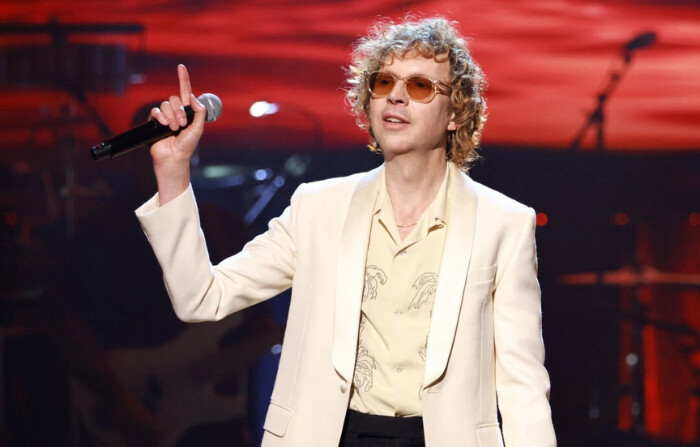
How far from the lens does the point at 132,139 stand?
1.77 metres

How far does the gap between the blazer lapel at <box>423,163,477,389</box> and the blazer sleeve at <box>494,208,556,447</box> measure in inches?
4.5

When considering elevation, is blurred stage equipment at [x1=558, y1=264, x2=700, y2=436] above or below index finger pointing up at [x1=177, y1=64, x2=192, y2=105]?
below

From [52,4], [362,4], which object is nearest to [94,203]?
[52,4]

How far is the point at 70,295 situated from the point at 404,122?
222cm

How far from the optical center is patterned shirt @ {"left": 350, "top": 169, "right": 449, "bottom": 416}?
194 cm

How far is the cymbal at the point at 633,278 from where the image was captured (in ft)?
11.8

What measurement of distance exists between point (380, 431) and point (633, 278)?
6.63 ft

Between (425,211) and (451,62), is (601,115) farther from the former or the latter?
(425,211)

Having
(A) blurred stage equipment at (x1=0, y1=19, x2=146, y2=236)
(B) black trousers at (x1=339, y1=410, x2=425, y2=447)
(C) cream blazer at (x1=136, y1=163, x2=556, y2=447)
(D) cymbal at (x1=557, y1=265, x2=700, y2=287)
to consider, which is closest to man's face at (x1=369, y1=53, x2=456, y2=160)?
(C) cream blazer at (x1=136, y1=163, x2=556, y2=447)

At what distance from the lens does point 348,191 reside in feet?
7.00

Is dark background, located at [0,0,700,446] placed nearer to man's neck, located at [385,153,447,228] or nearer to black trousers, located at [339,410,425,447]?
man's neck, located at [385,153,447,228]

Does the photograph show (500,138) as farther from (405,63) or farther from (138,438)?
(138,438)

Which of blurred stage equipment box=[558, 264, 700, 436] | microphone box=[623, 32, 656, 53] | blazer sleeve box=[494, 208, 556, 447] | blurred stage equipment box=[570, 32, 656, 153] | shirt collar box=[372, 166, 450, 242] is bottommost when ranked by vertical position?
blurred stage equipment box=[558, 264, 700, 436]

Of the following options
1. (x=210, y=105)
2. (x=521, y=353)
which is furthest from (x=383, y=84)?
(x=521, y=353)
